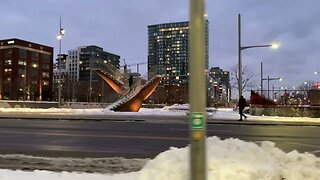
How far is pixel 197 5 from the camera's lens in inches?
228

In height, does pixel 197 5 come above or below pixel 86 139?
above

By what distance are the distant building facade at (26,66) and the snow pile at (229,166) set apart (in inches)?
5278

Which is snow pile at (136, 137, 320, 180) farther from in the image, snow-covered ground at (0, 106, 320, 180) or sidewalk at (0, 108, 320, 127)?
sidewalk at (0, 108, 320, 127)

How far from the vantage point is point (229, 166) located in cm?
734

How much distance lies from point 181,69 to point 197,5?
12085 cm

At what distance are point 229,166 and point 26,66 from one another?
157 m

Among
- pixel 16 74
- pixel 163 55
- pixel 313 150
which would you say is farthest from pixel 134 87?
pixel 16 74

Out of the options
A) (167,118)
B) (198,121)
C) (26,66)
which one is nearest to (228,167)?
(198,121)

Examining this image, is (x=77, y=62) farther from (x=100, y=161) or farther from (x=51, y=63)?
(x=100, y=161)

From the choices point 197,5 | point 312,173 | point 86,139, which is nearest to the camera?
point 197,5

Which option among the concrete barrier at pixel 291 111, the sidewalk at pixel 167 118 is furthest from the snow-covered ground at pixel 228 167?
the concrete barrier at pixel 291 111

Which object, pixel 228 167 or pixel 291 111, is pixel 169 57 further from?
pixel 228 167

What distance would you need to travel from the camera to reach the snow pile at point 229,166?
7191 millimetres

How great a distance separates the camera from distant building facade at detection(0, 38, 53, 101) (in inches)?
5758
